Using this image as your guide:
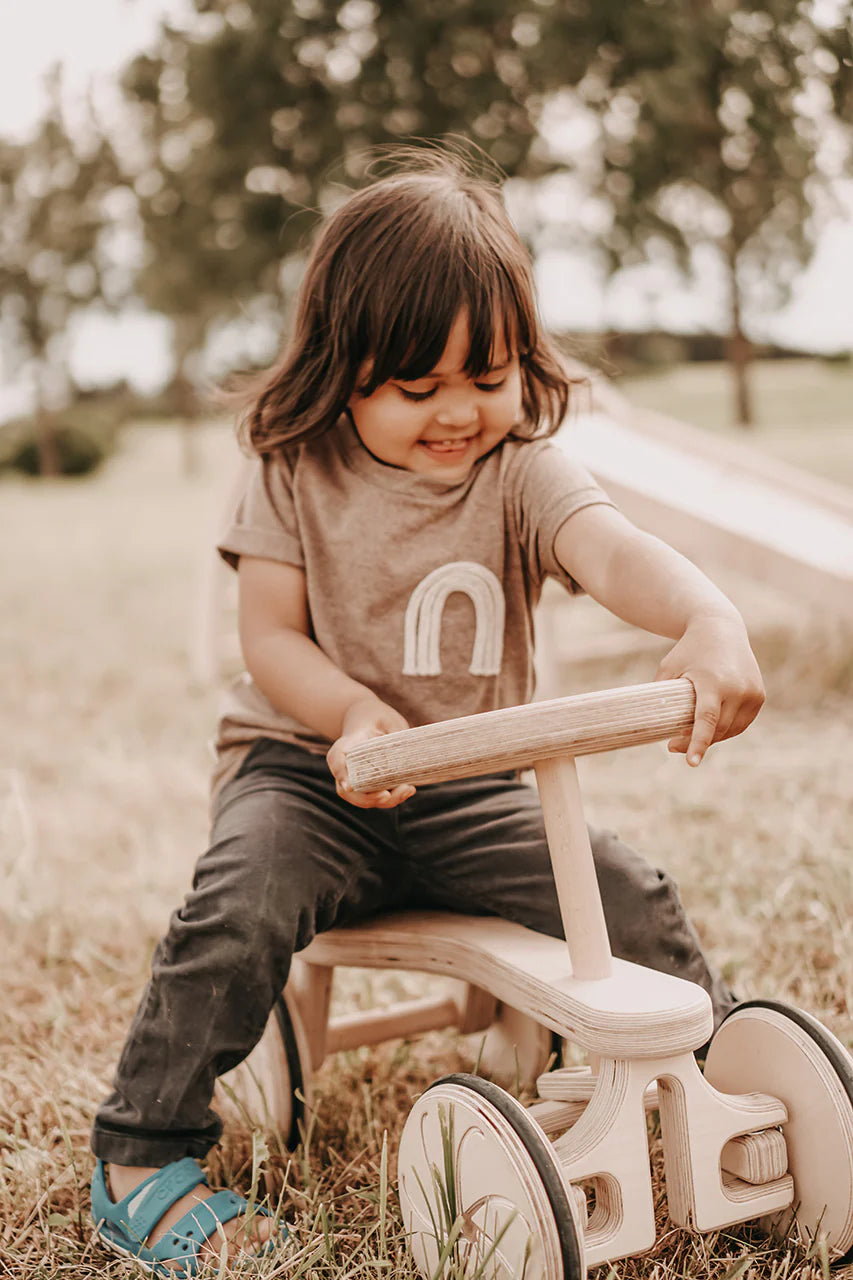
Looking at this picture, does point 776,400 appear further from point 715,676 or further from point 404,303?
point 715,676

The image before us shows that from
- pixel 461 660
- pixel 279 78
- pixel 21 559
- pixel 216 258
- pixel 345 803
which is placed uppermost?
pixel 279 78

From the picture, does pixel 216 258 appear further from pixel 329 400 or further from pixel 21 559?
pixel 329 400

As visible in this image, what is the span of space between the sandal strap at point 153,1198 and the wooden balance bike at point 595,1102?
215 millimetres

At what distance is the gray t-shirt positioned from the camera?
1.31 meters

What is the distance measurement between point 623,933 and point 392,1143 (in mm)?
355

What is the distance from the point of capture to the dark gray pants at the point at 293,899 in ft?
3.68

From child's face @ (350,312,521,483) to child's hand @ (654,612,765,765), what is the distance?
339 millimetres

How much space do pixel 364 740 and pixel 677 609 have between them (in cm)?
30

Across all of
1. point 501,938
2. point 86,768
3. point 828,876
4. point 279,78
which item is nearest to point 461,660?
point 501,938

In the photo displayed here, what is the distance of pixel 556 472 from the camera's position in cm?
131

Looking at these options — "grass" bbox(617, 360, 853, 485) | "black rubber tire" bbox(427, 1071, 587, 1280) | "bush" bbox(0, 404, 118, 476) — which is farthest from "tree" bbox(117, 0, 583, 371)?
"bush" bbox(0, 404, 118, 476)

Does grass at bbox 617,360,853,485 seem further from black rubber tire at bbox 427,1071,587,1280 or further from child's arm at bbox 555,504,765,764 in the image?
black rubber tire at bbox 427,1071,587,1280

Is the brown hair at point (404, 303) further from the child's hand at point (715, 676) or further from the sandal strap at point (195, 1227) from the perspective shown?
the sandal strap at point (195, 1227)

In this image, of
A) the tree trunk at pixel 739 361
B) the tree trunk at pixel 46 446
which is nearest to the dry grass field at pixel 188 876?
the tree trunk at pixel 739 361
